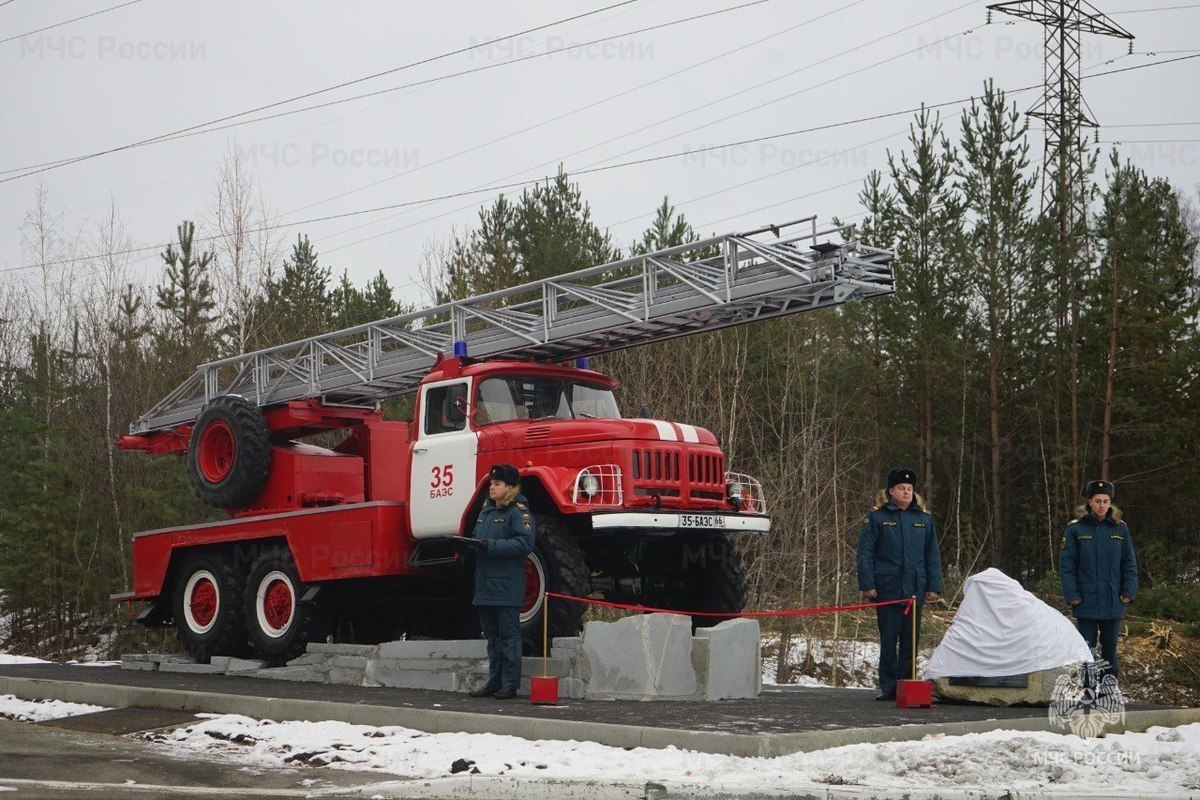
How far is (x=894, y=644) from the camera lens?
12031 millimetres

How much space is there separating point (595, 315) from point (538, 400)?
1.06m

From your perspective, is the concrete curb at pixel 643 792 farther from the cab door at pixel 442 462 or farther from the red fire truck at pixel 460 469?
the cab door at pixel 442 462

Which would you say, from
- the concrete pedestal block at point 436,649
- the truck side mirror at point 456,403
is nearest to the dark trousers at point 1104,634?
the concrete pedestal block at point 436,649

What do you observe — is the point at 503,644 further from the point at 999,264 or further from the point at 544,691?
the point at 999,264

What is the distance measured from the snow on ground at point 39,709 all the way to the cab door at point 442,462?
3.60 metres

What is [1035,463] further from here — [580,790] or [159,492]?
[580,790]

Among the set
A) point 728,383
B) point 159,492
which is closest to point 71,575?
point 159,492

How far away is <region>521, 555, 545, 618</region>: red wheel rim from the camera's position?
511 inches

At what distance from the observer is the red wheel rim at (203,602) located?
16447 mm

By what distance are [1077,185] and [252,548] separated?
23.1 metres

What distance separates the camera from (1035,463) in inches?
1417

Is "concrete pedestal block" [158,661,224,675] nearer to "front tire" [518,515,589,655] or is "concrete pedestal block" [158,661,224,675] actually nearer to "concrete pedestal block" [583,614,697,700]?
"front tire" [518,515,589,655]

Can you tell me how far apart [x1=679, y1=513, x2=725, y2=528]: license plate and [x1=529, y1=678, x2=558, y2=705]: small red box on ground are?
2.17m

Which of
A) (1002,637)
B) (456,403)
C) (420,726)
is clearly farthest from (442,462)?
(1002,637)
